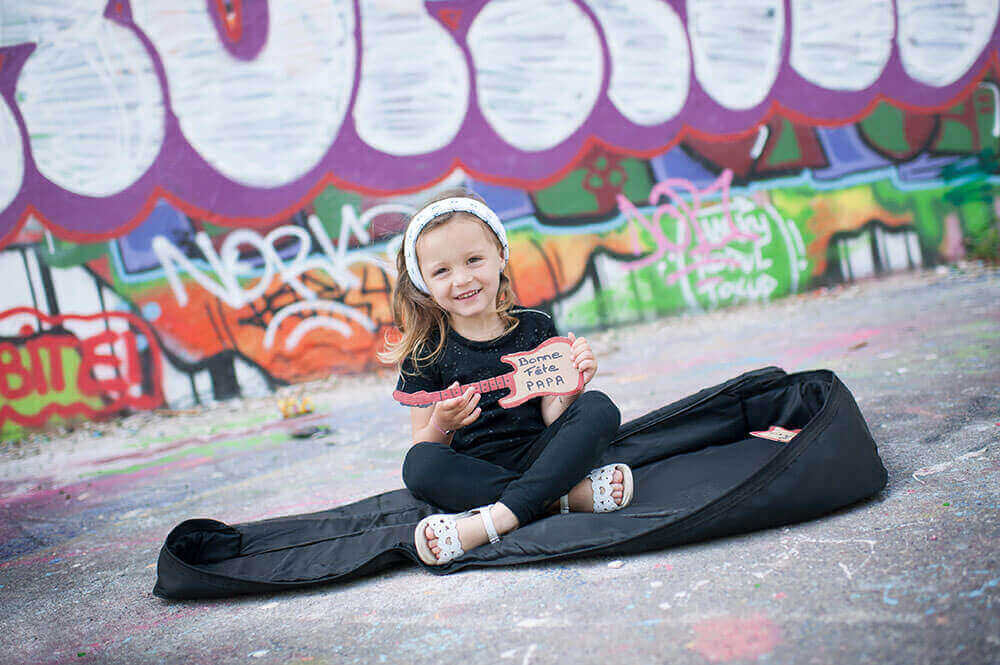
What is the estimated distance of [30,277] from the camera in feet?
17.1

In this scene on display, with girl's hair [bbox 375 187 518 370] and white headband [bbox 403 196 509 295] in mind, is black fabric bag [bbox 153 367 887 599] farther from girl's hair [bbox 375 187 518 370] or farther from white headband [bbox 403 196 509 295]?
white headband [bbox 403 196 509 295]

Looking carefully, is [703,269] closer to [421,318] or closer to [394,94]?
[394,94]

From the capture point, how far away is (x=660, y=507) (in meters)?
1.94

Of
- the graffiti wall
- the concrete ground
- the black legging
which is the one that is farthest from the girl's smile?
the graffiti wall

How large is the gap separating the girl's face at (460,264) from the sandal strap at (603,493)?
0.56m

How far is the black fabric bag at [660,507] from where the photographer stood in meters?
1.75

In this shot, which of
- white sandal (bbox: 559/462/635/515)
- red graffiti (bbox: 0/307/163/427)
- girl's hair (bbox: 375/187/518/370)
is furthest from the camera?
red graffiti (bbox: 0/307/163/427)

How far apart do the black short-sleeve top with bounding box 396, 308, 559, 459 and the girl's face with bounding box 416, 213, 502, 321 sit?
127 mm

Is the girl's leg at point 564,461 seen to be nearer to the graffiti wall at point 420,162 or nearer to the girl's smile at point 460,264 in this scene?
the girl's smile at point 460,264

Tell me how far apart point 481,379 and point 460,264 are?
Answer: 33 centimetres

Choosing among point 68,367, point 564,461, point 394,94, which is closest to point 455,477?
point 564,461

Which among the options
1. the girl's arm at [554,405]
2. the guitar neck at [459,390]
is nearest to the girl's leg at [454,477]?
the guitar neck at [459,390]

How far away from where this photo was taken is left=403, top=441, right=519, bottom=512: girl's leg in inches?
79.8

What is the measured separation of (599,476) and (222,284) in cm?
401
